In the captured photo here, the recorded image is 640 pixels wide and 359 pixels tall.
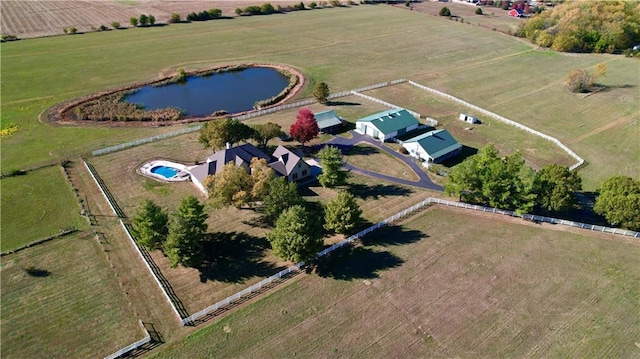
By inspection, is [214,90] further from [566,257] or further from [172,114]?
[566,257]

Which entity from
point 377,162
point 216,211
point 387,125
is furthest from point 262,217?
point 387,125

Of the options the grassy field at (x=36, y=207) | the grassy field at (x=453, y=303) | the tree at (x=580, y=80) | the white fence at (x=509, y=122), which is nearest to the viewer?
the grassy field at (x=453, y=303)

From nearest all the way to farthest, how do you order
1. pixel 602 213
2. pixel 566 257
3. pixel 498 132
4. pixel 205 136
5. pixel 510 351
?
pixel 510 351, pixel 566 257, pixel 602 213, pixel 205 136, pixel 498 132

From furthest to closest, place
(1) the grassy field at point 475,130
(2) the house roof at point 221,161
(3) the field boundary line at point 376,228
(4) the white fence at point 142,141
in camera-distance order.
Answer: (1) the grassy field at point 475,130 → (4) the white fence at point 142,141 → (2) the house roof at point 221,161 → (3) the field boundary line at point 376,228

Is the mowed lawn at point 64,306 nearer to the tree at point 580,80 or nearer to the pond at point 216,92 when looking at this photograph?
the pond at point 216,92

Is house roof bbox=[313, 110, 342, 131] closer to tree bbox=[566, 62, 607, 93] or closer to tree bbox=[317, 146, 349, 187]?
tree bbox=[317, 146, 349, 187]

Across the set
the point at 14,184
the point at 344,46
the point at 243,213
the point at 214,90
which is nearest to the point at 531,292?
the point at 243,213

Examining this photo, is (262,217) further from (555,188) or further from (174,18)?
(174,18)

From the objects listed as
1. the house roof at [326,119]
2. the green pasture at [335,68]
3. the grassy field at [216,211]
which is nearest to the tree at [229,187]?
the grassy field at [216,211]
